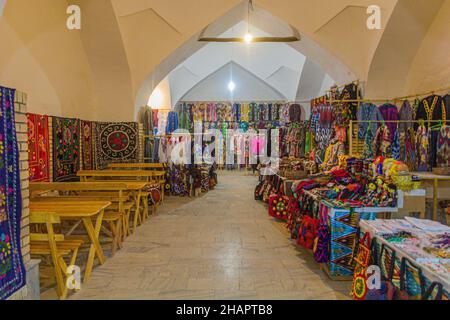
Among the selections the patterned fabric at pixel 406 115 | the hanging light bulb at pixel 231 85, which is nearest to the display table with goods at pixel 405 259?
the patterned fabric at pixel 406 115

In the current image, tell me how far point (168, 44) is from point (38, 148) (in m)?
3.67

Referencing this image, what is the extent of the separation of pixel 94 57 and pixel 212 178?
4596mm

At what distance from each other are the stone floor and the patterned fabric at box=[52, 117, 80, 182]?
1.74m

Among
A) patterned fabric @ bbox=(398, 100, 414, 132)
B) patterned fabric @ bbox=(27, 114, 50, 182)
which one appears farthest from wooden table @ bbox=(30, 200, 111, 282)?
patterned fabric @ bbox=(398, 100, 414, 132)

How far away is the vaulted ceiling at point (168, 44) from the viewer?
19.7ft

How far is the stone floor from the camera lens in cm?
347

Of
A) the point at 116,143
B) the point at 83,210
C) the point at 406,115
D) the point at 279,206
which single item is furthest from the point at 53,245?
the point at 406,115

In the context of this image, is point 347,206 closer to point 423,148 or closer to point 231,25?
point 423,148

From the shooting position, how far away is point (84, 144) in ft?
24.0

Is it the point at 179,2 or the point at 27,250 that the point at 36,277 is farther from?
the point at 179,2

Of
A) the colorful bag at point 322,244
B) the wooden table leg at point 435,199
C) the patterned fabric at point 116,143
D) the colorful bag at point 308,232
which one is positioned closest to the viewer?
the colorful bag at point 322,244

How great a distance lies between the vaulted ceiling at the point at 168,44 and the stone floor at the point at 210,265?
297 centimetres

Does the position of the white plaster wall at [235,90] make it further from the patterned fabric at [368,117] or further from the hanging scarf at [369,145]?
the hanging scarf at [369,145]

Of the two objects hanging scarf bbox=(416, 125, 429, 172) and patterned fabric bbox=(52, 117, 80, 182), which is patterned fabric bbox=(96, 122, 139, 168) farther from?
hanging scarf bbox=(416, 125, 429, 172)
